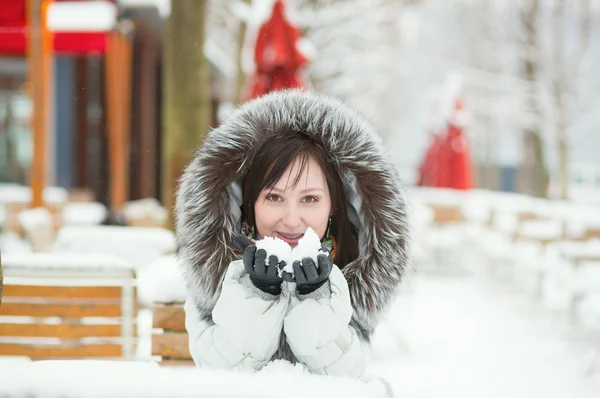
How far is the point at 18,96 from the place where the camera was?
46.2ft

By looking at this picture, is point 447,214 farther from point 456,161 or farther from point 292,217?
point 292,217

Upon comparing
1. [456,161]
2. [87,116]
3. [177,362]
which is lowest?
[177,362]

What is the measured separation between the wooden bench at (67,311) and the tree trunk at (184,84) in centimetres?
236

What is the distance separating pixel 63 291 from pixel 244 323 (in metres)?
1.85

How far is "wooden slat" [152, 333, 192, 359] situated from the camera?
2.76 m

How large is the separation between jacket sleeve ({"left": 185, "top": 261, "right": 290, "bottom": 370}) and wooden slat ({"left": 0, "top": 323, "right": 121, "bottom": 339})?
1.61 m

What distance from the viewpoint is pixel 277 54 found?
5871mm

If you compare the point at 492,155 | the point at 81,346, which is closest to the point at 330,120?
the point at 81,346

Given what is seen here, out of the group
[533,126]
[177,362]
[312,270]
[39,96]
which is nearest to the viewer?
[312,270]

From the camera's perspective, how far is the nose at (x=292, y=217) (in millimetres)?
2055

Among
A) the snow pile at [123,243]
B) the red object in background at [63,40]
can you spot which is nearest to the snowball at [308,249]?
the snow pile at [123,243]

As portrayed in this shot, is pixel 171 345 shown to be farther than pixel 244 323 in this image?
Yes

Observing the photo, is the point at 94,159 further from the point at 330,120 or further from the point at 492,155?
the point at 492,155

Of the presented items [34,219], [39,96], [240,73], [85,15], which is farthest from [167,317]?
[240,73]
